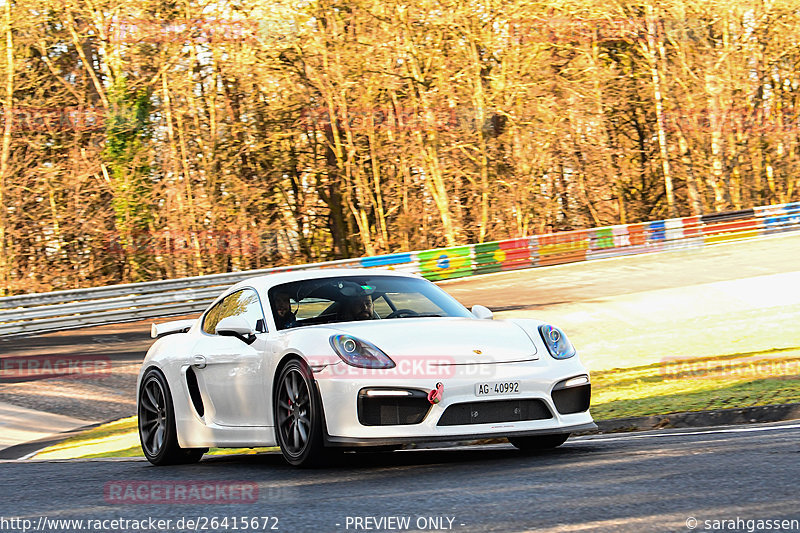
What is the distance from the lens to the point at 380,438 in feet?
20.8

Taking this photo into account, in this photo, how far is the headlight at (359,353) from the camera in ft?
21.4

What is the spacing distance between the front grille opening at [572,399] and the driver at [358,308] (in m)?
1.50

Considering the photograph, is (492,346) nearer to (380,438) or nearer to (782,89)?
(380,438)

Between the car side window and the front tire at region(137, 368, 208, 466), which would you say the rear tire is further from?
the front tire at region(137, 368, 208, 466)

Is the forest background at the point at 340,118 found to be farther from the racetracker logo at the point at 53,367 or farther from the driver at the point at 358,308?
the driver at the point at 358,308

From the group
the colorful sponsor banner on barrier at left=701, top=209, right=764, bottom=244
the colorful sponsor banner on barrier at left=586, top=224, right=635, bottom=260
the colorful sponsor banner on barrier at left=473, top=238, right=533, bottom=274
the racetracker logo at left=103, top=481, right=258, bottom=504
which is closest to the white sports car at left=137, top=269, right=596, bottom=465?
the racetracker logo at left=103, top=481, right=258, bottom=504

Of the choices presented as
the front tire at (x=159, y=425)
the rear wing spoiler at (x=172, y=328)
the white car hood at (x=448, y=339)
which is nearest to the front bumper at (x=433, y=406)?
the white car hood at (x=448, y=339)

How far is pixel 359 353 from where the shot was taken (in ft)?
21.6

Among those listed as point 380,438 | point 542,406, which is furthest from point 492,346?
point 380,438

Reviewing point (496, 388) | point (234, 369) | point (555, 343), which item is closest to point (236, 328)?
point (234, 369)

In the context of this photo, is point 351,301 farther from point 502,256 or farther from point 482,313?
point 502,256

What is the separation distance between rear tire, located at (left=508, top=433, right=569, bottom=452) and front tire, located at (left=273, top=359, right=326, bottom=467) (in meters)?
1.46


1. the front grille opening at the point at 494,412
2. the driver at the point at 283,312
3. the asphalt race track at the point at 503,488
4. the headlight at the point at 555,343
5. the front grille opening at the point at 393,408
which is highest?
the driver at the point at 283,312

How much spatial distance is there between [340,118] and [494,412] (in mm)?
27725
